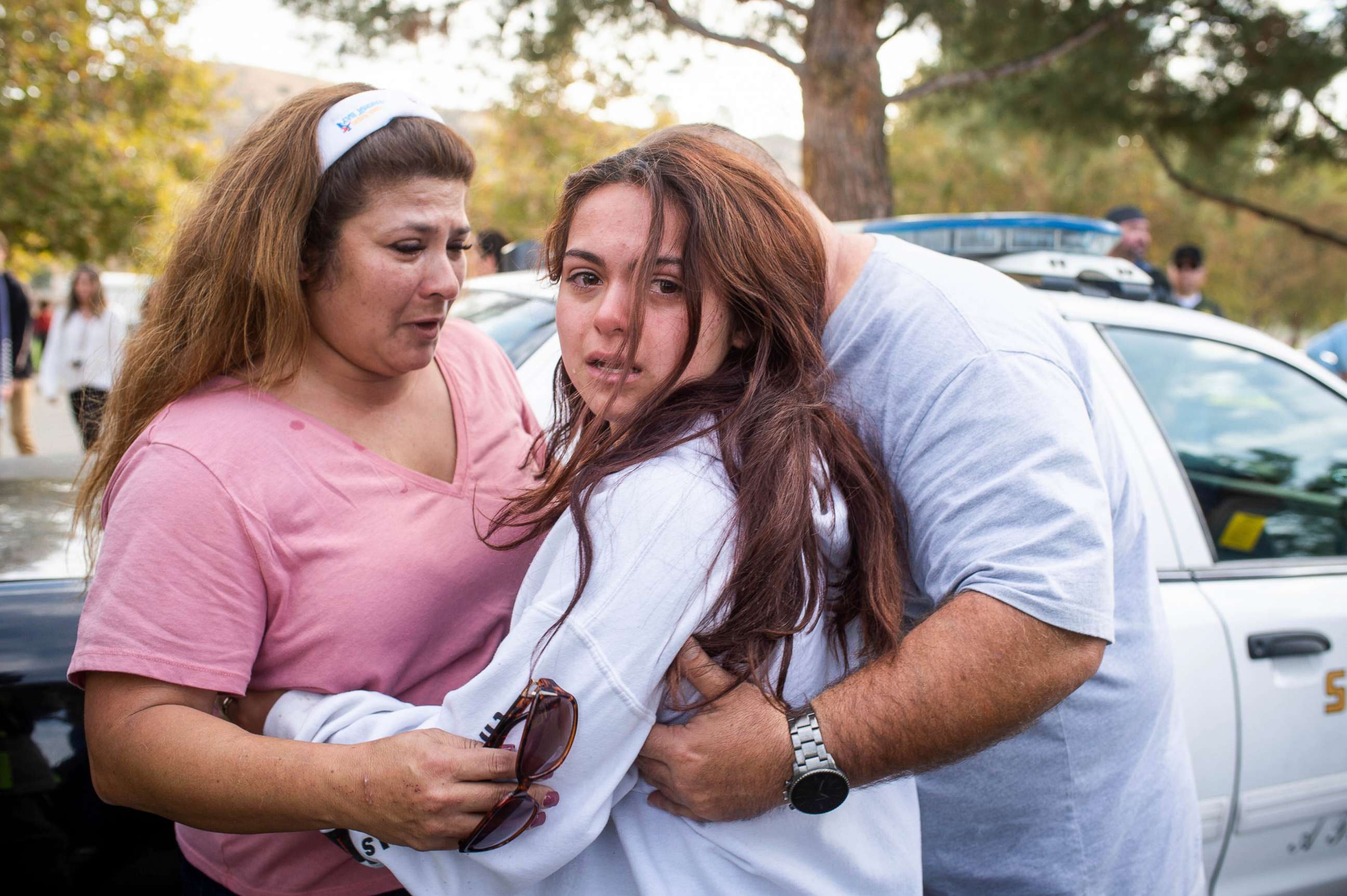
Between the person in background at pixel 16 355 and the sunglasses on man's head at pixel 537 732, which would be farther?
the person in background at pixel 16 355

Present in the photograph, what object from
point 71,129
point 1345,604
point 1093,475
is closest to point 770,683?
point 1093,475

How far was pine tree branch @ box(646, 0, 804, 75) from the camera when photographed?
8312mm

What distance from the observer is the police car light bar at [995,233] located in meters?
2.94

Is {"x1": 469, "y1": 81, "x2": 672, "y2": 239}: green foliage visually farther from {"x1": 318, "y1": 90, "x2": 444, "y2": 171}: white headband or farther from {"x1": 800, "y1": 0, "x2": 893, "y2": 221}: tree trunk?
{"x1": 318, "y1": 90, "x2": 444, "y2": 171}: white headband

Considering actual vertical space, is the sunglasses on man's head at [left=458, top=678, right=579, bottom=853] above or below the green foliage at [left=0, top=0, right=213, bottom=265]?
below

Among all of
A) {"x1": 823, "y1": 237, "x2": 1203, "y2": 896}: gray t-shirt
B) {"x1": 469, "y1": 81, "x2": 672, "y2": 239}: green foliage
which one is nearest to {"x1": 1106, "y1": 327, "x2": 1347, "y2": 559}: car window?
{"x1": 823, "y1": 237, "x2": 1203, "y2": 896}: gray t-shirt

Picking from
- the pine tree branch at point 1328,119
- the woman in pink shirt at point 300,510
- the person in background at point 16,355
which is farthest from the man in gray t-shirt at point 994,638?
the pine tree branch at point 1328,119

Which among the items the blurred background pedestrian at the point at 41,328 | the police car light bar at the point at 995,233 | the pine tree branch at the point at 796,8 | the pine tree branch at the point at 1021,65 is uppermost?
the pine tree branch at the point at 796,8

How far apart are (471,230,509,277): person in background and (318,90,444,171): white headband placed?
2.38m

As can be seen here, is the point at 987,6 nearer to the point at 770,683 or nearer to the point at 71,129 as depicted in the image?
the point at 770,683

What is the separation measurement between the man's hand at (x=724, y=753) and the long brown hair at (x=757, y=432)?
32 millimetres

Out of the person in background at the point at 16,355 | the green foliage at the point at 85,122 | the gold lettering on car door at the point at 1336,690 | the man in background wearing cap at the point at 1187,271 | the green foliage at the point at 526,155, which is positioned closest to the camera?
the gold lettering on car door at the point at 1336,690

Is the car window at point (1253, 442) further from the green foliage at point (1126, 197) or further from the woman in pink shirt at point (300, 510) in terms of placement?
the green foliage at point (1126, 197)

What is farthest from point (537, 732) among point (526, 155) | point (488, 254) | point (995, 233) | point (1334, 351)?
point (526, 155)
